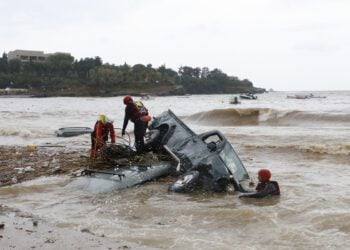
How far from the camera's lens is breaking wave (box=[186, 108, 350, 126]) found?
2691 centimetres

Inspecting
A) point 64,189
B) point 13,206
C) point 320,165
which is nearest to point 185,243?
point 13,206

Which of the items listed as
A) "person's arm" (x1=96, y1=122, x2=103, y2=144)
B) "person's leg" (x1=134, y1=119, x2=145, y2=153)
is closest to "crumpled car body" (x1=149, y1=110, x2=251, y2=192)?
"person's leg" (x1=134, y1=119, x2=145, y2=153)

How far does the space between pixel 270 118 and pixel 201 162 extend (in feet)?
70.0

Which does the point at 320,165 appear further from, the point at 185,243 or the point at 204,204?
the point at 185,243

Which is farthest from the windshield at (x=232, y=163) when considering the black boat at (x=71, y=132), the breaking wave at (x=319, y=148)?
the black boat at (x=71, y=132)

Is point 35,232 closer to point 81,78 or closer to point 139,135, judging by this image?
point 139,135

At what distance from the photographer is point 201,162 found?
8539 millimetres

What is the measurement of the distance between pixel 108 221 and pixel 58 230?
2.62 ft

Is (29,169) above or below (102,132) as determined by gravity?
below

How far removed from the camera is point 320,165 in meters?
11.9

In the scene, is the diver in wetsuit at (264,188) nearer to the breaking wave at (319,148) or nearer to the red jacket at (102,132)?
the red jacket at (102,132)

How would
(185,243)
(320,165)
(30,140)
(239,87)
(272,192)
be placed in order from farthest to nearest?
1. (239,87)
2. (30,140)
3. (320,165)
4. (272,192)
5. (185,243)

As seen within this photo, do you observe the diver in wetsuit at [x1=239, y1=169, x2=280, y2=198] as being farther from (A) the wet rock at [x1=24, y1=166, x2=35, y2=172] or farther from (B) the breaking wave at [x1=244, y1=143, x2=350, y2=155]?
(B) the breaking wave at [x1=244, y1=143, x2=350, y2=155]

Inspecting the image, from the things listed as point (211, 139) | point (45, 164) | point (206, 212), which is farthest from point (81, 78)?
point (206, 212)
